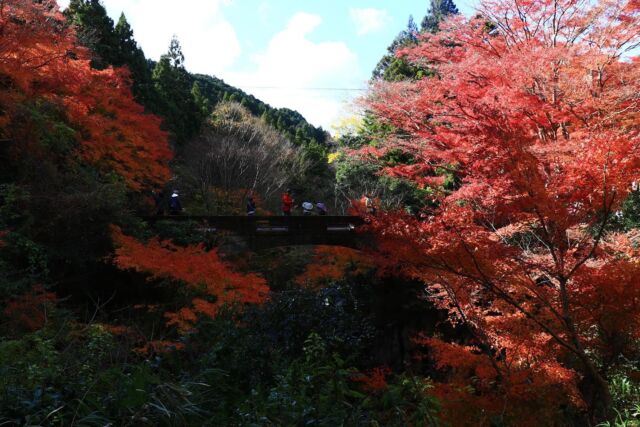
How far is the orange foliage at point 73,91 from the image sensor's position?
11.9 metres

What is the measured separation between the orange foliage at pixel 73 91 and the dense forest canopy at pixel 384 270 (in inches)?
3.0

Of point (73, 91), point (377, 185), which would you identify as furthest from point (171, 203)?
point (377, 185)

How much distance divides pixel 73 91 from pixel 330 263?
10304 millimetres

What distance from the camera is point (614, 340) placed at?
778 cm

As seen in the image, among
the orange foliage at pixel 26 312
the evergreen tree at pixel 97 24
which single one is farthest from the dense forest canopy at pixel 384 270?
the evergreen tree at pixel 97 24

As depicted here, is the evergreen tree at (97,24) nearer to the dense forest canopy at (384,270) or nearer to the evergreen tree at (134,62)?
the evergreen tree at (134,62)

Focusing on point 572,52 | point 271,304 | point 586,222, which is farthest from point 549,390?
point 572,52

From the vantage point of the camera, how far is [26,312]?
8641mm

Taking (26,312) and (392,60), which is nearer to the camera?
(26,312)

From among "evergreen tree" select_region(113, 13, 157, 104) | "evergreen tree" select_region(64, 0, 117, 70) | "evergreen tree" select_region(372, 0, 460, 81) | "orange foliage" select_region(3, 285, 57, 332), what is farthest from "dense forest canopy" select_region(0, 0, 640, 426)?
"evergreen tree" select_region(113, 13, 157, 104)

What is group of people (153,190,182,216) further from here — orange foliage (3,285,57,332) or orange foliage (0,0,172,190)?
orange foliage (3,285,57,332)

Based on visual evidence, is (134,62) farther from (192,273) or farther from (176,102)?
(192,273)

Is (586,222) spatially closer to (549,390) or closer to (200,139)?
(549,390)

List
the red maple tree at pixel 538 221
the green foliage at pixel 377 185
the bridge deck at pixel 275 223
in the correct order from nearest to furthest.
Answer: the red maple tree at pixel 538 221 → the bridge deck at pixel 275 223 → the green foliage at pixel 377 185
